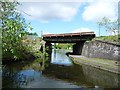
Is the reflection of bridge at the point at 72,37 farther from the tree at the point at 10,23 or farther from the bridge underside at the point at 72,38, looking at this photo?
the tree at the point at 10,23

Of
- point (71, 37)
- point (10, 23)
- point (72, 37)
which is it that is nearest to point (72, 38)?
point (72, 37)

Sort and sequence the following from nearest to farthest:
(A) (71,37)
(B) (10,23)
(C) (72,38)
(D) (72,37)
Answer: (B) (10,23)
(D) (72,37)
(C) (72,38)
(A) (71,37)

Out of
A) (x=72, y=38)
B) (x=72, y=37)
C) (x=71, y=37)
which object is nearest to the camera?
(x=72, y=37)

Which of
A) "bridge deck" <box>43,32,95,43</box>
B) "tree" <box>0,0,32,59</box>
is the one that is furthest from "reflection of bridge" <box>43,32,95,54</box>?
"tree" <box>0,0,32,59</box>

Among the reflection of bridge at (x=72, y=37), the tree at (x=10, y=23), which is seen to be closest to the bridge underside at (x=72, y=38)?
the reflection of bridge at (x=72, y=37)

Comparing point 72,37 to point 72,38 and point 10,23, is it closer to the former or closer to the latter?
point 72,38

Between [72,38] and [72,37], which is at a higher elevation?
[72,37]

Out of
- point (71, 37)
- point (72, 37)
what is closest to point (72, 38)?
point (72, 37)

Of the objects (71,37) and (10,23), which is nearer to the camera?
(10,23)

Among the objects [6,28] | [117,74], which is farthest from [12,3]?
[117,74]

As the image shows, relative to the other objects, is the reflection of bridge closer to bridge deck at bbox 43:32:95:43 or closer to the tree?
bridge deck at bbox 43:32:95:43

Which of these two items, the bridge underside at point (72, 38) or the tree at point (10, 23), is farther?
the bridge underside at point (72, 38)

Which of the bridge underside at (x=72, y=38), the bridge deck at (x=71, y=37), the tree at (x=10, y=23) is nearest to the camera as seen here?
the tree at (x=10, y=23)

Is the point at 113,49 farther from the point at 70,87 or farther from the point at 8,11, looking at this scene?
the point at 8,11
